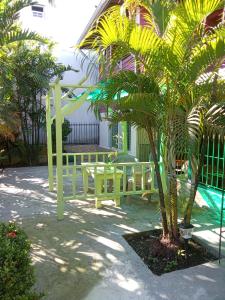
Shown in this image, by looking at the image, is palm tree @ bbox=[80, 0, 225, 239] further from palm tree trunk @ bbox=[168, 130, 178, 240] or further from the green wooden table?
the green wooden table

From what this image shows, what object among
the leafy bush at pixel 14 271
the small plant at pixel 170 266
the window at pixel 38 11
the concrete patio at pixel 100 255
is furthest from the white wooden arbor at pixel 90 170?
the window at pixel 38 11

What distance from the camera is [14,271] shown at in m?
2.47

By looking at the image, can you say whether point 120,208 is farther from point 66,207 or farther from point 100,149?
point 100,149

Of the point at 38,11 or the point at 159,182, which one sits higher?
the point at 38,11

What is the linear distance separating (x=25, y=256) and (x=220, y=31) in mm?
3094

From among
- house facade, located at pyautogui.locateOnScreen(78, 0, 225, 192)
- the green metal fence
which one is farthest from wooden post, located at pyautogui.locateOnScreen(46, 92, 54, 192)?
the green metal fence

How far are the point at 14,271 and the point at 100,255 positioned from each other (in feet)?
5.52

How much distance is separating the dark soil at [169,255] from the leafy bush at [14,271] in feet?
5.41

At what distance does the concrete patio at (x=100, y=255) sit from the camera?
311 cm

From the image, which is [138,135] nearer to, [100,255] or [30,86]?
[30,86]

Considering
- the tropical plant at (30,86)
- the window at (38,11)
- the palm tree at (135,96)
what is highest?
the window at (38,11)

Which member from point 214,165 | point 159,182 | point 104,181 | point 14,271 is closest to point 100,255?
point 159,182

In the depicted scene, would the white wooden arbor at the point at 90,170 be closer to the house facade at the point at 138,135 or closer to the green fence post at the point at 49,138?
the green fence post at the point at 49,138

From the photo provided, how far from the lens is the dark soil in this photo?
361 cm
